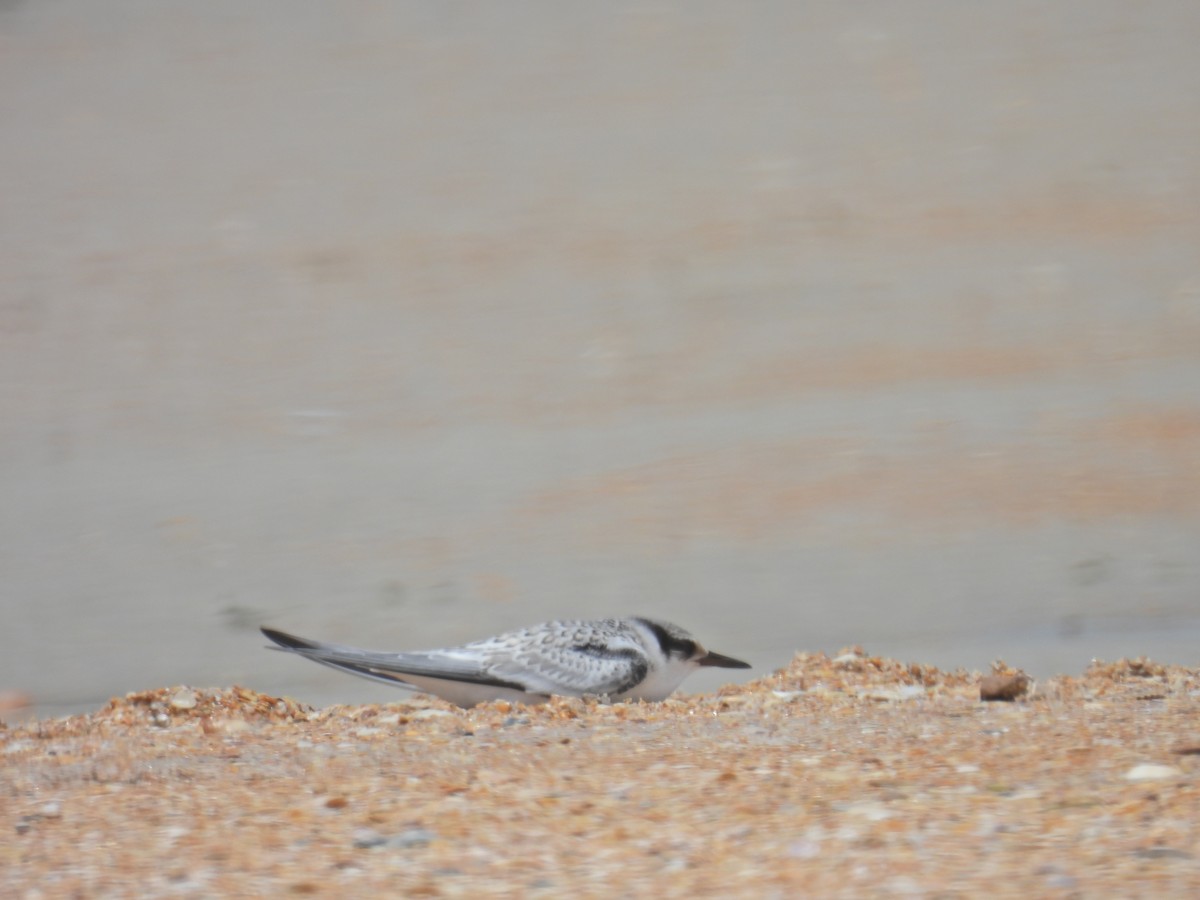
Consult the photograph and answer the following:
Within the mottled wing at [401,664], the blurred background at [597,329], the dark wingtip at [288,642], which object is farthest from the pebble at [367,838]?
the blurred background at [597,329]

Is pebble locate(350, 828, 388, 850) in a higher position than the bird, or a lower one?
lower

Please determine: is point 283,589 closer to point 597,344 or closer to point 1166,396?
point 597,344

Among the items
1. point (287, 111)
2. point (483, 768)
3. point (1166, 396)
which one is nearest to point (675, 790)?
point (483, 768)

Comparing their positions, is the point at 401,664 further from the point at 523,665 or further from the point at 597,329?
the point at 597,329

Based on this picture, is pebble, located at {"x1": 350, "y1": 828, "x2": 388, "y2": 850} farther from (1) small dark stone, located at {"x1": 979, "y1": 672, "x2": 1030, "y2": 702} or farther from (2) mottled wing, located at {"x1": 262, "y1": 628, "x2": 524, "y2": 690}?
(1) small dark stone, located at {"x1": 979, "y1": 672, "x2": 1030, "y2": 702}

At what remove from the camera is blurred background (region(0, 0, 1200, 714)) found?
13.5 ft

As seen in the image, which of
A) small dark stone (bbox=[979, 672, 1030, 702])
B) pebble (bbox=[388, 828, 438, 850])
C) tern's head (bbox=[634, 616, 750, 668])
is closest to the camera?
pebble (bbox=[388, 828, 438, 850])

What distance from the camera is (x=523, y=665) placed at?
3.06 meters

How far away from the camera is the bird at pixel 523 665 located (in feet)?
10.0

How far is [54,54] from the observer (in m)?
4.61

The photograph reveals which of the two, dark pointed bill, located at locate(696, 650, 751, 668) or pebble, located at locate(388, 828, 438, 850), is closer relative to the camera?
pebble, located at locate(388, 828, 438, 850)

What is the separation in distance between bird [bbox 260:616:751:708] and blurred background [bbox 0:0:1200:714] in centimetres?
88

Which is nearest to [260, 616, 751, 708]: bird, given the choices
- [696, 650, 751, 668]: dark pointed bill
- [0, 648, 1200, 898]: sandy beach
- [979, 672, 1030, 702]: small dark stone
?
[696, 650, 751, 668]: dark pointed bill

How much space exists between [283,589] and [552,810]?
254 cm
